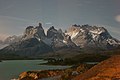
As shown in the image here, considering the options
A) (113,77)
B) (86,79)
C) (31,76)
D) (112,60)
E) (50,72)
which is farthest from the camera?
(50,72)

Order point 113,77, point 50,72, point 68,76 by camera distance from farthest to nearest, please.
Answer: point 50,72 < point 68,76 < point 113,77

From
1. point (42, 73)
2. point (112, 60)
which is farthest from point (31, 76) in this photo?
point (112, 60)

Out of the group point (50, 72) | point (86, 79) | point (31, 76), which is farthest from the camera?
point (50, 72)

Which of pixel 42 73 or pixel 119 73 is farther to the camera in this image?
pixel 42 73

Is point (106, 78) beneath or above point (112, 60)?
beneath

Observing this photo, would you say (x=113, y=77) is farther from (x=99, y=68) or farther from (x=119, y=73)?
(x=99, y=68)

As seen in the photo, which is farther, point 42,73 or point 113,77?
point 42,73

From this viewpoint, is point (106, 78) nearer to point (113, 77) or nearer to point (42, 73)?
point (113, 77)

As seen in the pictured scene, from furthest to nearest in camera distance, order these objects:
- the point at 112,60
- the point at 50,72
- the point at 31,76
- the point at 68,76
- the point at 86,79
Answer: the point at 50,72
the point at 31,76
the point at 68,76
the point at 112,60
the point at 86,79

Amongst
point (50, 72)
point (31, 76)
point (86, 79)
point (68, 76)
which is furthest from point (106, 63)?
point (50, 72)
